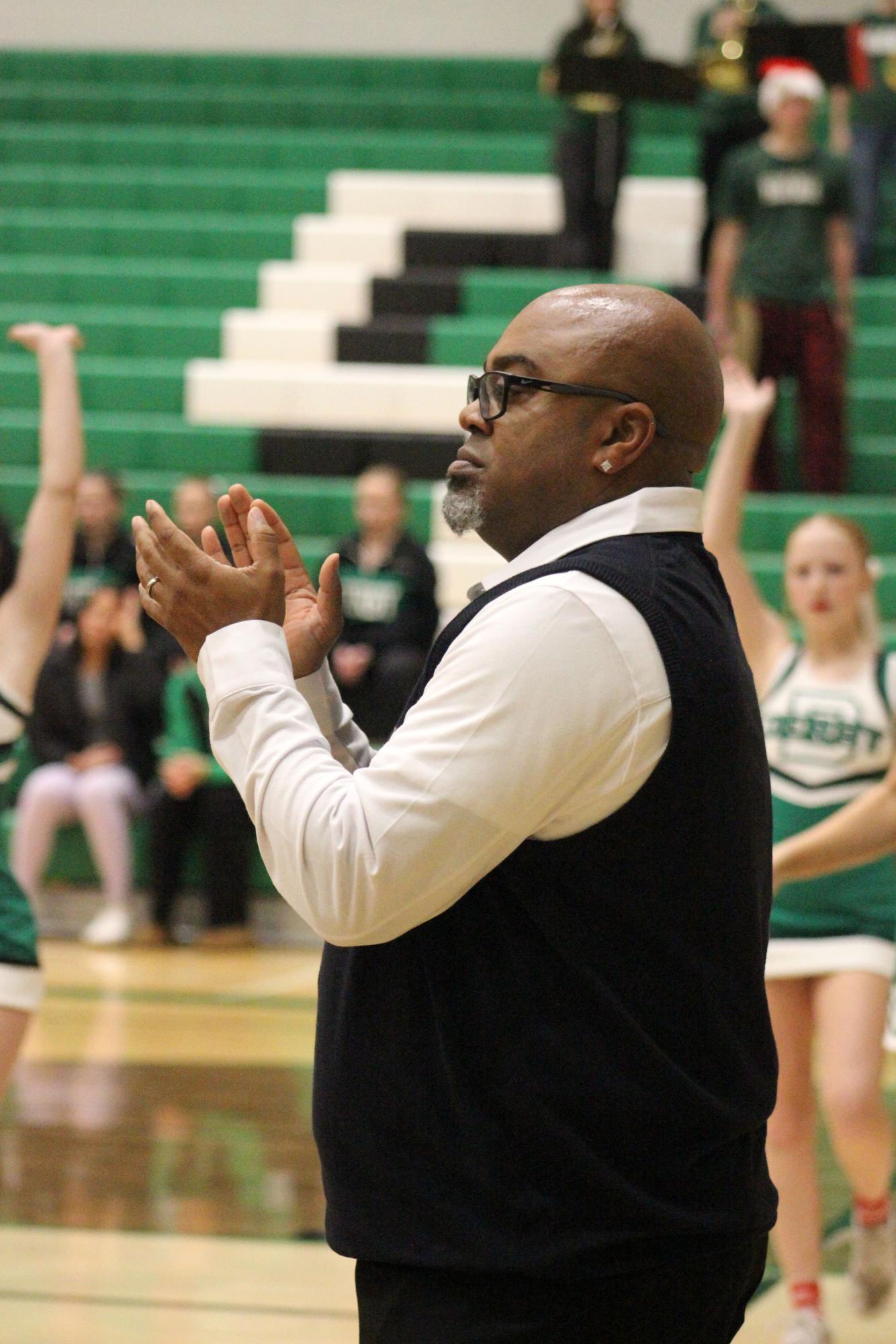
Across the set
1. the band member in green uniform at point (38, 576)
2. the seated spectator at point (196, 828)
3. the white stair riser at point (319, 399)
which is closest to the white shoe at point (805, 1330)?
the band member in green uniform at point (38, 576)

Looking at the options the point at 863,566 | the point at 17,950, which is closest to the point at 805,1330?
the point at 863,566

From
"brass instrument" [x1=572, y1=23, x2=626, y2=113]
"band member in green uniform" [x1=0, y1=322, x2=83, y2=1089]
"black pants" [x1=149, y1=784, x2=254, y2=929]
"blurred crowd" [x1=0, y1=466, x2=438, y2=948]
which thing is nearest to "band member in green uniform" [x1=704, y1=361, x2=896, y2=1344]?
"band member in green uniform" [x1=0, y1=322, x2=83, y2=1089]

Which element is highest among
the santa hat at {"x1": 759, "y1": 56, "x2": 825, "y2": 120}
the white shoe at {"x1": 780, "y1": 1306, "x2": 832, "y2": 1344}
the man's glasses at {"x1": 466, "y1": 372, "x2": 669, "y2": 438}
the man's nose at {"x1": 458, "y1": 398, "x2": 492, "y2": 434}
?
the man's glasses at {"x1": 466, "y1": 372, "x2": 669, "y2": 438}

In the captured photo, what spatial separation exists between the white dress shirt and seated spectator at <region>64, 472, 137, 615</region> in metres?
5.63

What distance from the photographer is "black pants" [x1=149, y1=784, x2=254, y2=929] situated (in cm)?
662

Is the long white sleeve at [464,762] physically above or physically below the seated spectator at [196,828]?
above

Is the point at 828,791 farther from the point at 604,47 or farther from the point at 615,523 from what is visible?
the point at 604,47

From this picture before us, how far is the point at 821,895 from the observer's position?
348cm

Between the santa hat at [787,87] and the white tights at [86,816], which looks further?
the santa hat at [787,87]

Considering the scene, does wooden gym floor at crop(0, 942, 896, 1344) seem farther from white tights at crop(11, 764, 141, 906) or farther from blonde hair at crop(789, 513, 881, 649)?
blonde hair at crop(789, 513, 881, 649)

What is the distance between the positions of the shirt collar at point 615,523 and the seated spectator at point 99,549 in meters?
5.56

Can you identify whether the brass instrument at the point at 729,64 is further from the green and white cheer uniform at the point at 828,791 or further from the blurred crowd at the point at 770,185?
the green and white cheer uniform at the point at 828,791

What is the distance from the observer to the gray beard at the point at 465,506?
1.67 m

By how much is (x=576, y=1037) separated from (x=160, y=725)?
18.2 feet
